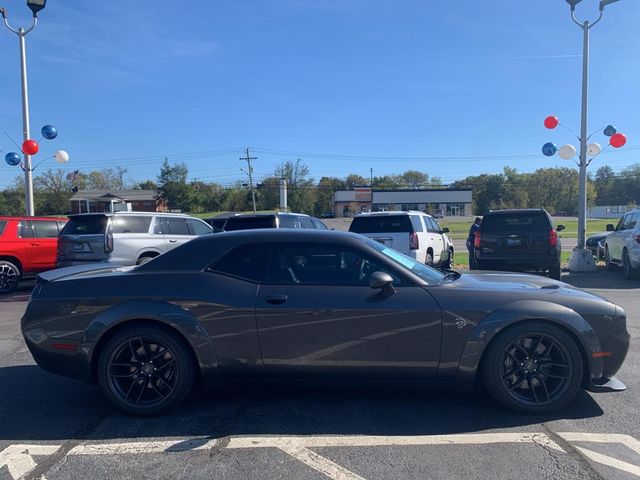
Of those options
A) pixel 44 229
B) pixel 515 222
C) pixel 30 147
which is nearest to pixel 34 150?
pixel 30 147

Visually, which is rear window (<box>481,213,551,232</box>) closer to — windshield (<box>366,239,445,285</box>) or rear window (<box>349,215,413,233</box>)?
rear window (<box>349,215,413,233</box>)

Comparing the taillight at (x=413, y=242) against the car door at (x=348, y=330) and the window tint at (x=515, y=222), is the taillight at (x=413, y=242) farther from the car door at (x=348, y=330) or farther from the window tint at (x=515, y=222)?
the car door at (x=348, y=330)

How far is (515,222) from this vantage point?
11648mm

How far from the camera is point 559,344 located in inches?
155

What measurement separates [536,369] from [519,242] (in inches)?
318

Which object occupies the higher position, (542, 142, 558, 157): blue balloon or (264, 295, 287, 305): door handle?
(542, 142, 558, 157): blue balloon

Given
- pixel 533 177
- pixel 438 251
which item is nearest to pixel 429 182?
pixel 533 177

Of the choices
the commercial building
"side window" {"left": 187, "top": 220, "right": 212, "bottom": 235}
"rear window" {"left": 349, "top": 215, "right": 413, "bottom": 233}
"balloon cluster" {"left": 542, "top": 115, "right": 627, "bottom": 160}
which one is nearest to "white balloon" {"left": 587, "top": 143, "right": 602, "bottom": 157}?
"balloon cluster" {"left": 542, "top": 115, "right": 627, "bottom": 160}

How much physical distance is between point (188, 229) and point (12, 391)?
25.5 feet

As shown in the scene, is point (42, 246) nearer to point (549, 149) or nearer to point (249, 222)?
point (249, 222)

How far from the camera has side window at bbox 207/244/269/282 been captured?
164 inches

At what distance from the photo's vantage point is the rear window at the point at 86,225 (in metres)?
10.4

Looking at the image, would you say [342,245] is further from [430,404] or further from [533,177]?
[533,177]

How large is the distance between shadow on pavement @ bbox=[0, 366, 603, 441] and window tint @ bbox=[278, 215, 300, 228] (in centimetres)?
769
